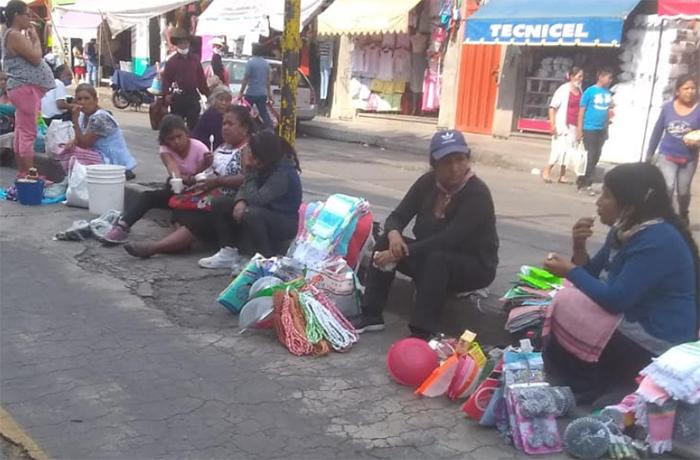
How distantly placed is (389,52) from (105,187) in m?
12.5

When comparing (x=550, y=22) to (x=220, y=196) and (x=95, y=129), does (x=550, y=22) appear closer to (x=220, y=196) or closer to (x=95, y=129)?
(x=95, y=129)

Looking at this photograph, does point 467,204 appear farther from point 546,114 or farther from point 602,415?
point 546,114

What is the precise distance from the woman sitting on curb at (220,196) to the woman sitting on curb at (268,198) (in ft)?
0.88

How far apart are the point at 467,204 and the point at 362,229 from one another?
867 millimetres

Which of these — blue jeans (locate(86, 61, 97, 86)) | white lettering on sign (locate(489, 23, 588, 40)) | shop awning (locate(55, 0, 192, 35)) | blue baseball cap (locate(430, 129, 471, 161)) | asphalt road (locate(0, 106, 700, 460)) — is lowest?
asphalt road (locate(0, 106, 700, 460))

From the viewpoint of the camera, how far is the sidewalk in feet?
45.4

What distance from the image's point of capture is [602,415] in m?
3.43

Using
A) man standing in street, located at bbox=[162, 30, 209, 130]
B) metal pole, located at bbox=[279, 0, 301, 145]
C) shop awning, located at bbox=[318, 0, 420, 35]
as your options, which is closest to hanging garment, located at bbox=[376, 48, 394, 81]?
shop awning, located at bbox=[318, 0, 420, 35]

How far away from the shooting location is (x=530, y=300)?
4371 mm

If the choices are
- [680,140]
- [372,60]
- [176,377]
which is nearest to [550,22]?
[680,140]

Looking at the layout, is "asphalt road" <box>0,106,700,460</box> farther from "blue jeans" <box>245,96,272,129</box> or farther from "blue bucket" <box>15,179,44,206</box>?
"blue jeans" <box>245,96,272,129</box>

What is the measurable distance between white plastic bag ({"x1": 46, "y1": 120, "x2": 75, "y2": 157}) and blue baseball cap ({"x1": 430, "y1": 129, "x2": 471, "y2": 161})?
5213 millimetres

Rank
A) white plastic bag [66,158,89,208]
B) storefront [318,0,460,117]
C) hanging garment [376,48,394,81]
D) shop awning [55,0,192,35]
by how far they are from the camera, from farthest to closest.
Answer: shop awning [55,0,192,35]
hanging garment [376,48,394,81]
storefront [318,0,460,117]
white plastic bag [66,158,89,208]

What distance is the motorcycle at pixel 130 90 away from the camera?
21.4 metres
